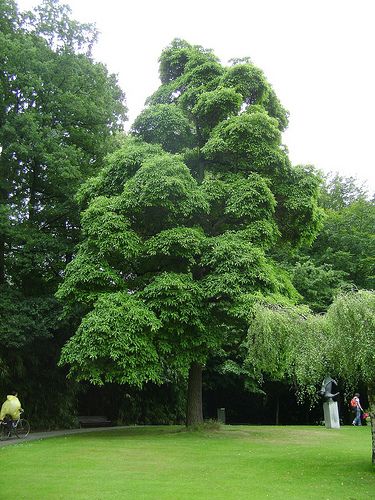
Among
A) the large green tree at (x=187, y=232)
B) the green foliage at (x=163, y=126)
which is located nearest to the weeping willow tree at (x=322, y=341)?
the large green tree at (x=187, y=232)

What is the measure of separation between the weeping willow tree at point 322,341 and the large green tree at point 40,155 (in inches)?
386

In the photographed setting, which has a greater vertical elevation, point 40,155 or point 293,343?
point 40,155

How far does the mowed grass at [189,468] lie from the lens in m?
7.53

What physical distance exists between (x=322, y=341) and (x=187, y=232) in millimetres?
6937

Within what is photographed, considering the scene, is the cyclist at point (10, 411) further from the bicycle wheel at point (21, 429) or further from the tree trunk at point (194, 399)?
the tree trunk at point (194, 399)

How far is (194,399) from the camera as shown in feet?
56.2

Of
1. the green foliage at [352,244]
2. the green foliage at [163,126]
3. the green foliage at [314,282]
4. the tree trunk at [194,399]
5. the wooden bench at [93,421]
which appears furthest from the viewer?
the green foliage at [352,244]

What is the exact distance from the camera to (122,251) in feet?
51.8

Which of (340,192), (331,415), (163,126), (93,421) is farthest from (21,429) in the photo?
(340,192)

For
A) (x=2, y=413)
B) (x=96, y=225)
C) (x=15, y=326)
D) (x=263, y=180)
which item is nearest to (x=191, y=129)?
(x=263, y=180)

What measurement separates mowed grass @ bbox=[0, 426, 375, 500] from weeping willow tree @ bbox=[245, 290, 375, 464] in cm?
156

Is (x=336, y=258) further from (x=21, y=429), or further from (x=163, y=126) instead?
(x=21, y=429)

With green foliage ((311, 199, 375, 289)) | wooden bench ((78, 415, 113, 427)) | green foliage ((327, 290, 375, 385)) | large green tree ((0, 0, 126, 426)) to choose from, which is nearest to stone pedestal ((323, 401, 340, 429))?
green foliage ((311, 199, 375, 289))

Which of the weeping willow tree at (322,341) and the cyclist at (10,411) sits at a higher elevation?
the weeping willow tree at (322,341)
